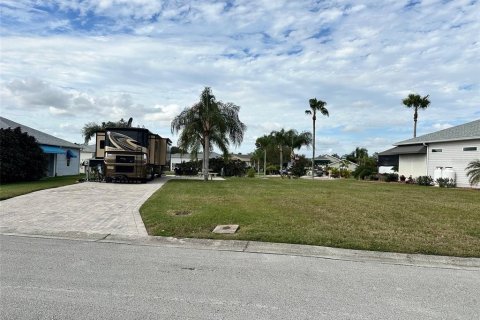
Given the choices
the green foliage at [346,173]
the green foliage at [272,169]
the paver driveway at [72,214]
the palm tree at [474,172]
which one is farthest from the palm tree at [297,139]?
the paver driveway at [72,214]

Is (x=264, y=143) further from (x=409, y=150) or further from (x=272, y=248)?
(x=272, y=248)

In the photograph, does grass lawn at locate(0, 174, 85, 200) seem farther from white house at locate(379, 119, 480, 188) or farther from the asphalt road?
white house at locate(379, 119, 480, 188)

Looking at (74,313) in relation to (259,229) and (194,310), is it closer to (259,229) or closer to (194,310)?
(194,310)

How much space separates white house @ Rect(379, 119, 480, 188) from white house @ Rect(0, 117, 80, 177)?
28952 millimetres

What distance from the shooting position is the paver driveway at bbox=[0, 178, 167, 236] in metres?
8.74

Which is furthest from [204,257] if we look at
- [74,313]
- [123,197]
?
[123,197]

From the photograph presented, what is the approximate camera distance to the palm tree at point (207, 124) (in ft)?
86.4

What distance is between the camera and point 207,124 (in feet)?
86.4

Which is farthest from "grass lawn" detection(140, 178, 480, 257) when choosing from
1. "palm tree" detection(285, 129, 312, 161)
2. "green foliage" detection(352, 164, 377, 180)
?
"palm tree" detection(285, 129, 312, 161)

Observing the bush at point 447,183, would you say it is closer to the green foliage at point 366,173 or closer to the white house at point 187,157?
the green foliage at point 366,173

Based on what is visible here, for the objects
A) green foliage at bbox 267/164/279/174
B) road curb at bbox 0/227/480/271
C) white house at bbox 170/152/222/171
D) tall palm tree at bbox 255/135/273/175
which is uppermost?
tall palm tree at bbox 255/135/273/175

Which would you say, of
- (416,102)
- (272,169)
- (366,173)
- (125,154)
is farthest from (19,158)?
(272,169)

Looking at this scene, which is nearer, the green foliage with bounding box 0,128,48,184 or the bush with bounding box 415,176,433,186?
the green foliage with bounding box 0,128,48,184

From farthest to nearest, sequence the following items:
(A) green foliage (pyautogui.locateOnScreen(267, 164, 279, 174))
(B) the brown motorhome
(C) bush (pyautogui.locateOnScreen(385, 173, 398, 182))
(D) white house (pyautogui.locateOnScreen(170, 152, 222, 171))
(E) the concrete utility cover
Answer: (A) green foliage (pyautogui.locateOnScreen(267, 164, 279, 174)), (C) bush (pyautogui.locateOnScreen(385, 173, 398, 182)), (D) white house (pyautogui.locateOnScreen(170, 152, 222, 171)), (B) the brown motorhome, (E) the concrete utility cover
